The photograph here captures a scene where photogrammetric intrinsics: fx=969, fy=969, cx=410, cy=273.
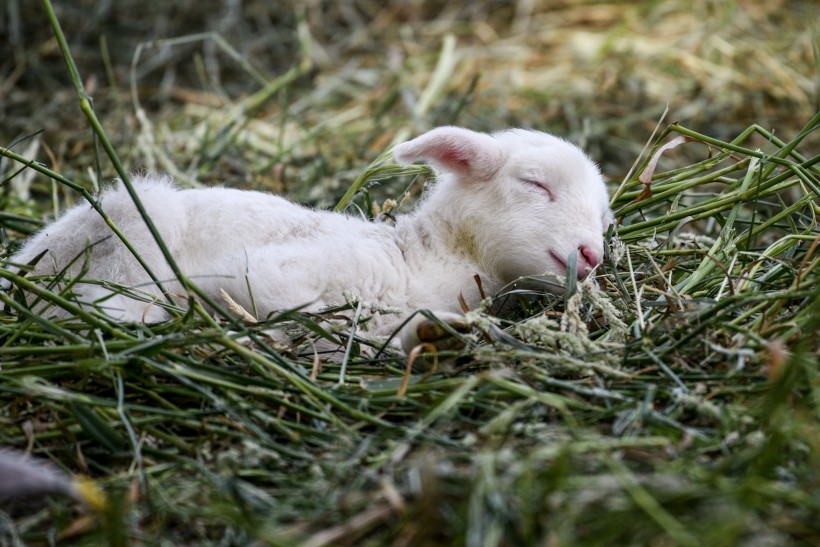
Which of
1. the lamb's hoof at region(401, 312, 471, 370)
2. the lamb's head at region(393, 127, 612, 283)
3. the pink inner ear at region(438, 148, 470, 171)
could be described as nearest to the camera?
the lamb's hoof at region(401, 312, 471, 370)

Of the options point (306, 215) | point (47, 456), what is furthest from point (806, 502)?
point (306, 215)

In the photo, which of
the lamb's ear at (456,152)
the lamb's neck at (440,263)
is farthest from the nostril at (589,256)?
the lamb's ear at (456,152)

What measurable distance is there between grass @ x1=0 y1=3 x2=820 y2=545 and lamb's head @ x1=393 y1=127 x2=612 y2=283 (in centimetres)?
17

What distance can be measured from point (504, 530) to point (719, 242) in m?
2.22

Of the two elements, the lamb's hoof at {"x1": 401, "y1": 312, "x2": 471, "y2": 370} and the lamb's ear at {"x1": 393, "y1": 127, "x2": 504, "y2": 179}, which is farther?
the lamb's ear at {"x1": 393, "y1": 127, "x2": 504, "y2": 179}

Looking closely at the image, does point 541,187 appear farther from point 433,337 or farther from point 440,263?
point 433,337

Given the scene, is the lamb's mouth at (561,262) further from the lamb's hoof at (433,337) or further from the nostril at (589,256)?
the lamb's hoof at (433,337)

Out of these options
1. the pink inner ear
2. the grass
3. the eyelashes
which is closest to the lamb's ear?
the pink inner ear

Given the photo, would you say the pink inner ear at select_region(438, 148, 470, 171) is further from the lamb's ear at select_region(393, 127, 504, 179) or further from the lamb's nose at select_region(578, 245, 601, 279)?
the lamb's nose at select_region(578, 245, 601, 279)

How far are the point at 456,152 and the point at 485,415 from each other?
146cm

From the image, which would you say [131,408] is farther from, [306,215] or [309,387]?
[306,215]

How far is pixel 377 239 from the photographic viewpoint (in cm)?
402

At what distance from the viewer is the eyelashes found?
3914 millimetres

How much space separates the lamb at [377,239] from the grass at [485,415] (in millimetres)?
165
